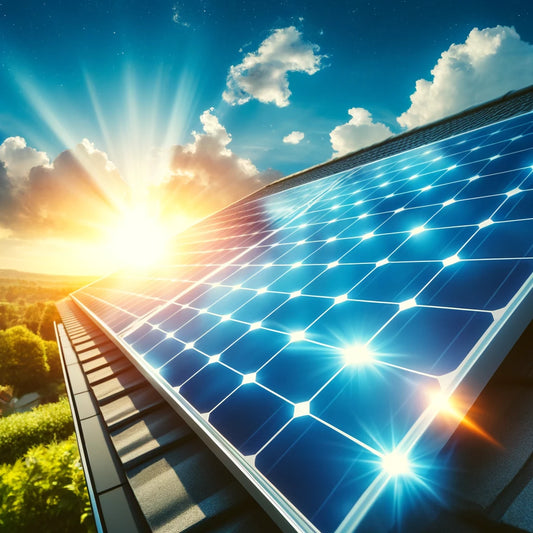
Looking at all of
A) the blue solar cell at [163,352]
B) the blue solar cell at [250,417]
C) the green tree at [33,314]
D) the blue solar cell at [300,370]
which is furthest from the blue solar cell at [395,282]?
the green tree at [33,314]

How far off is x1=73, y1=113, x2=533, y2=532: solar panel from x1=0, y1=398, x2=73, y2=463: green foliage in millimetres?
23627

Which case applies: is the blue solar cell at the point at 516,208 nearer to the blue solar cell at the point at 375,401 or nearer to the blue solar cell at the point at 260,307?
the blue solar cell at the point at 375,401

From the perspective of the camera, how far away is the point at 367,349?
2.11 meters

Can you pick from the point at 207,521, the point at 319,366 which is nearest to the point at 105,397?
the point at 207,521

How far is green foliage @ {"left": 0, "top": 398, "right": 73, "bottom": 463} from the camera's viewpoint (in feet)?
69.7

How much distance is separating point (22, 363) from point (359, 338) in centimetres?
6363

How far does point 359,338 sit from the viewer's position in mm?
2238

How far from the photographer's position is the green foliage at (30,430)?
21234 millimetres

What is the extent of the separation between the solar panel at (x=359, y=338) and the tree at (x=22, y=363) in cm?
5971

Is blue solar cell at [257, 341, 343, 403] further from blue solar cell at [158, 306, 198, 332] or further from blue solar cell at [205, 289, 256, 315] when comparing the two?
blue solar cell at [158, 306, 198, 332]

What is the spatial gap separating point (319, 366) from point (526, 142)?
403cm

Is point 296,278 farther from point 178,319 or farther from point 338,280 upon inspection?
point 178,319

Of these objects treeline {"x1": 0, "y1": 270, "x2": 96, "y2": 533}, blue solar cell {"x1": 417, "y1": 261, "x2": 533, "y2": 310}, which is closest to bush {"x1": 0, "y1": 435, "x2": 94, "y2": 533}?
treeline {"x1": 0, "y1": 270, "x2": 96, "y2": 533}

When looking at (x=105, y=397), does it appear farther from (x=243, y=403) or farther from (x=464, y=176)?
(x=464, y=176)
